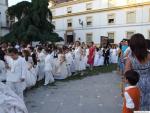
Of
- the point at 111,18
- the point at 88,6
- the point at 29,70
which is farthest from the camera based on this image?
the point at 88,6

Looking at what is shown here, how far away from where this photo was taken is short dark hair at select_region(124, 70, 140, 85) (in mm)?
4898

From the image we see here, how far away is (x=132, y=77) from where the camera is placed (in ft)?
16.1

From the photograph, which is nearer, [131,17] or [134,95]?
[134,95]

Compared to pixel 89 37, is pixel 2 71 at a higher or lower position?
lower

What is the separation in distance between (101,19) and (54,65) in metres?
39.9

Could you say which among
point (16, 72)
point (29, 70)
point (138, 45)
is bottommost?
point (29, 70)

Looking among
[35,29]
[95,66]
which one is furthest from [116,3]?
[95,66]

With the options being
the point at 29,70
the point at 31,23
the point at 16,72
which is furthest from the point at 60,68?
the point at 31,23

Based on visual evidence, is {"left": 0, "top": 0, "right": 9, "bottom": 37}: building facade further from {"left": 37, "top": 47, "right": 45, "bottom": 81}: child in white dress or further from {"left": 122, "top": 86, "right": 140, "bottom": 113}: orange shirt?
{"left": 122, "top": 86, "right": 140, "bottom": 113}: orange shirt

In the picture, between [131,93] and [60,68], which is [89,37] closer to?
[60,68]

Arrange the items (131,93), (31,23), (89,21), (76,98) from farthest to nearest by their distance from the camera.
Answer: (89,21)
(31,23)
(76,98)
(131,93)

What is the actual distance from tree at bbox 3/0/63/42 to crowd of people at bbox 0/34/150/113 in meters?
16.0

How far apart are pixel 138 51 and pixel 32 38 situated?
37.8 meters

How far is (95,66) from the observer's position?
80.8 feet
